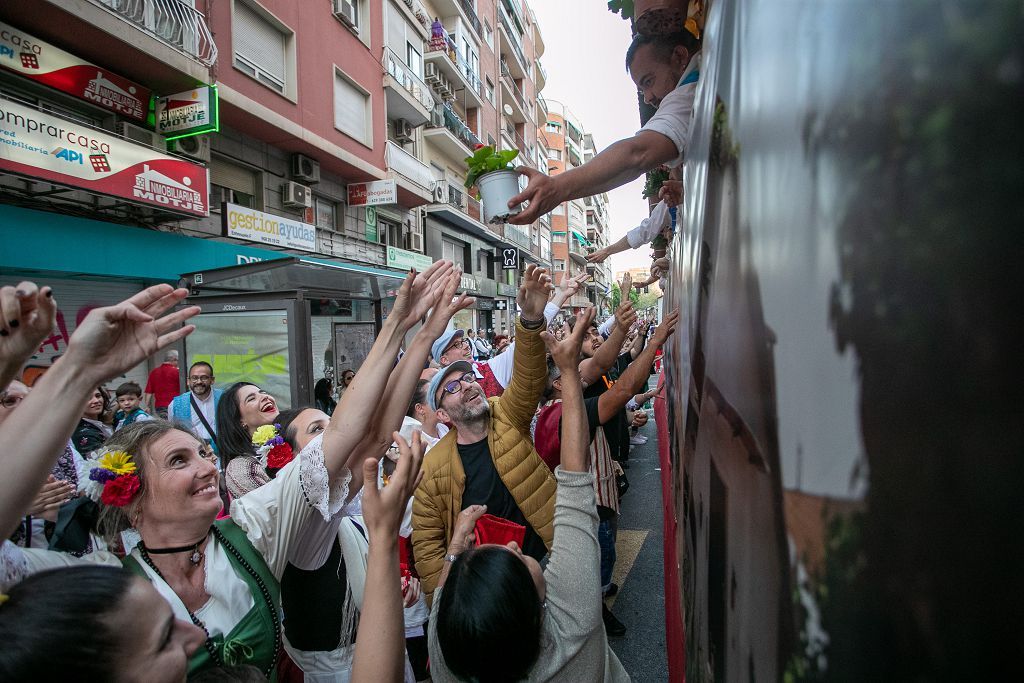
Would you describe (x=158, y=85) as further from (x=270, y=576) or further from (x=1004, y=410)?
(x=1004, y=410)

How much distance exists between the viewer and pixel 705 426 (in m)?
0.70

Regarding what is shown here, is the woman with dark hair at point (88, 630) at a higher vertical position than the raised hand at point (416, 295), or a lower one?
lower

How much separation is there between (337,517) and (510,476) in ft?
2.89

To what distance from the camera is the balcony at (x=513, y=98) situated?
29.9 m

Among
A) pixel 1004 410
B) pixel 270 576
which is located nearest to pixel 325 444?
pixel 270 576

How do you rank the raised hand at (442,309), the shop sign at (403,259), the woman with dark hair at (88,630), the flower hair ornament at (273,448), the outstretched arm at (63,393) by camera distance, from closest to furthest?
the woman with dark hair at (88,630) → the outstretched arm at (63,393) → the raised hand at (442,309) → the flower hair ornament at (273,448) → the shop sign at (403,259)

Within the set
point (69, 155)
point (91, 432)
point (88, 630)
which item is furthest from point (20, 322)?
point (69, 155)

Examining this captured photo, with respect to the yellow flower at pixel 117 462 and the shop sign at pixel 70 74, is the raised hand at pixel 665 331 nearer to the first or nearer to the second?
the yellow flower at pixel 117 462

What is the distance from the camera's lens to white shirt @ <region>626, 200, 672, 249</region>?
9.16 feet

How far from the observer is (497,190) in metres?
1.71

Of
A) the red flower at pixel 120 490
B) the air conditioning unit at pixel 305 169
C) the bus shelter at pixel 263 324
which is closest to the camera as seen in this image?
the red flower at pixel 120 490

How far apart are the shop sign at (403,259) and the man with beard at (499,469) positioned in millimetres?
13780

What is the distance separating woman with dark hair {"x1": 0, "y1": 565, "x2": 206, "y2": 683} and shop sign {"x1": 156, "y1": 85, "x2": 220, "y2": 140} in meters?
9.88

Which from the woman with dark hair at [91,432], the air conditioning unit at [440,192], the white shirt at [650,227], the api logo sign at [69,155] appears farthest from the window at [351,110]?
the white shirt at [650,227]
